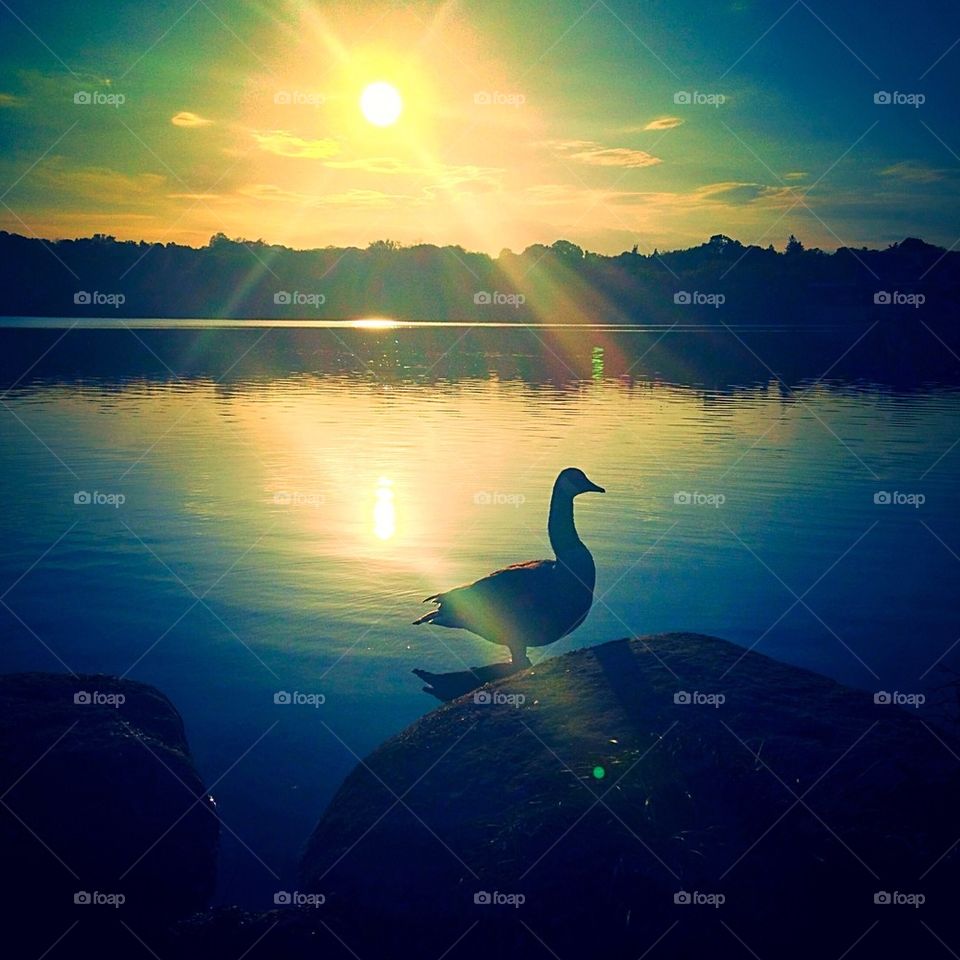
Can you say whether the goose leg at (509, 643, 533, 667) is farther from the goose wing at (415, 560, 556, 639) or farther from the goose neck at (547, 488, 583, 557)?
the goose neck at (547, 488, 583, 557)

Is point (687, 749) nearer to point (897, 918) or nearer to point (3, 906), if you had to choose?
point (897, 918)

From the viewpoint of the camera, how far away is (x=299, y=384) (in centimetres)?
3516

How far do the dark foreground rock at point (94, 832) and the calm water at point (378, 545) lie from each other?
415 millimetres

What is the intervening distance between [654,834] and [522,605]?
12.9 feet

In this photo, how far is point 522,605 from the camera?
8273 mm

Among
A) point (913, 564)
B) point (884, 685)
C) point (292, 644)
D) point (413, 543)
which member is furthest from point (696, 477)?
point (292, 644)

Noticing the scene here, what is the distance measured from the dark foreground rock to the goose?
3.09m

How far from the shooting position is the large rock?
4.15m

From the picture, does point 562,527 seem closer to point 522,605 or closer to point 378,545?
point 522,605

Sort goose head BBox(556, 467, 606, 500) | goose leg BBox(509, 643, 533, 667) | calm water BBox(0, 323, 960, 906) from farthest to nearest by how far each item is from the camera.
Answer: goose head BBox(556, 467, 606, 500), goose leg BBox(509, 643, 533, 667), calm water BBox(0, 323, 960, 906)

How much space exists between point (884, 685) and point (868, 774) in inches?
150

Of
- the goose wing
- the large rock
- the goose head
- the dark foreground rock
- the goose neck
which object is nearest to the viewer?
the large rock

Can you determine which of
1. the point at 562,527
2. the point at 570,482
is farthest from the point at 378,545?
the point at 562,527

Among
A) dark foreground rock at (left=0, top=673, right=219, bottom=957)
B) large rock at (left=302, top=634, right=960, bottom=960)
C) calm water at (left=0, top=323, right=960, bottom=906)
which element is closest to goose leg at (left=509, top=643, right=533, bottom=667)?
calm water at (left=0, top=323, right=960, bottom=906)
